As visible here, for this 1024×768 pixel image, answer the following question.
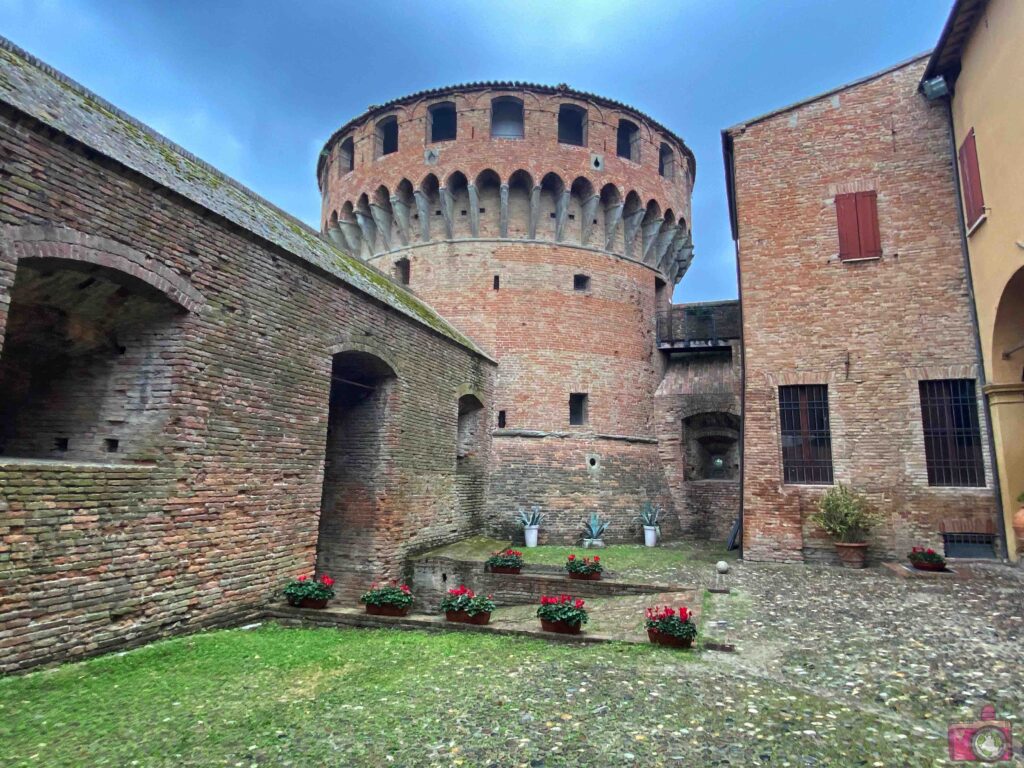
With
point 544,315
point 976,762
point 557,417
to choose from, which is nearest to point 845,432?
point 557,417

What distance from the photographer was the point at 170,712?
14.1 ft

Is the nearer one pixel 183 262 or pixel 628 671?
pixel 628 671

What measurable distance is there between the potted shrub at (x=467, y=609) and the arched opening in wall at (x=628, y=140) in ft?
46.9

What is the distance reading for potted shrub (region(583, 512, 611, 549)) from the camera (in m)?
14.5

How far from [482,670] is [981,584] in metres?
8.08

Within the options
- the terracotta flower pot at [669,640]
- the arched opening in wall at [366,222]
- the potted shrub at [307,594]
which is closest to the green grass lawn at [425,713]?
the terracotta flower pot at [669,640]

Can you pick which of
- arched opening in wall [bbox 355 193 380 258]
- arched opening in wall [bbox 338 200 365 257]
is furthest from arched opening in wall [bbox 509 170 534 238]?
arched opening in wall [bbox 338 200 365 257]

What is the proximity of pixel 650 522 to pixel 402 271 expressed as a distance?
999 centimetres

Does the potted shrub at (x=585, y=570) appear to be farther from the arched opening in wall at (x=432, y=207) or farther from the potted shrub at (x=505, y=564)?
the arched opening in wall at (x=432, y=207)

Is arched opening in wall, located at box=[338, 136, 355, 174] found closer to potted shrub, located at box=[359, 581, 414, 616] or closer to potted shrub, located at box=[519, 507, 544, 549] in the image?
potted shrub, located at box=[519, 507, 544, 549]

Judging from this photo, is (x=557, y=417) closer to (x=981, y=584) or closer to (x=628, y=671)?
(x=981, y=584)

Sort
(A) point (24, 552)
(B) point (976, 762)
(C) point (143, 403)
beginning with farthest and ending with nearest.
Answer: (C) point (143, 403)
(A) point (24, 552)
(B) point (976, 762)

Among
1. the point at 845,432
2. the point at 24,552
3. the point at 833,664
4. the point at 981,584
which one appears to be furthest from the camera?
the point at 845,432

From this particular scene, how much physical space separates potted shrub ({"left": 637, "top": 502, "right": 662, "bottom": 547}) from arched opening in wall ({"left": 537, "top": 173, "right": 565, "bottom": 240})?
313 inches
